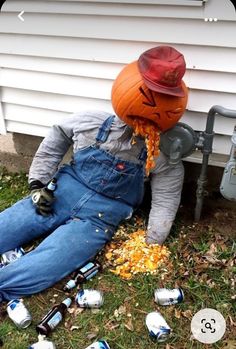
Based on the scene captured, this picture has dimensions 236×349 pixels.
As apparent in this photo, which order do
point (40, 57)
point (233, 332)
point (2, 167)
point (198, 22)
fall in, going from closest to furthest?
point (233, 332) → point (198, 22) → point (40, 57) → point (2, 167)

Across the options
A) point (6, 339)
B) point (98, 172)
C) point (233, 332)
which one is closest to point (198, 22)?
point (98, 172)

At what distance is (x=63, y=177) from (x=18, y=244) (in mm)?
538

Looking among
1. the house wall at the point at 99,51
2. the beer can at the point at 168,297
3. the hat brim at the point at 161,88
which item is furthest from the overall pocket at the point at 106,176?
the beer can at the point at 168,297

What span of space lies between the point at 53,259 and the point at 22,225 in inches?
15.2

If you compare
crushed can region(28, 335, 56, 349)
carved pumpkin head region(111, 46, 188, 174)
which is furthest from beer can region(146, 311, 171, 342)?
carved pumpkin head region(111, 46, 188, 174)

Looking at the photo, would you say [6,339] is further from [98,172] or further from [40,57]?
[40,57]

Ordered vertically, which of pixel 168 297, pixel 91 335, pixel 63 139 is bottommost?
pixel 91 335

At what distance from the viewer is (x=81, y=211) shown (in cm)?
314

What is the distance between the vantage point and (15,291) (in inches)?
110

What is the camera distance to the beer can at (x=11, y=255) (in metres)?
3.07

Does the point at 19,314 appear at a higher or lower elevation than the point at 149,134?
lower

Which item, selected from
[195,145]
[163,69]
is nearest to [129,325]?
[195,145]

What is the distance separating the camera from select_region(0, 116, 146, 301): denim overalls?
2.94m

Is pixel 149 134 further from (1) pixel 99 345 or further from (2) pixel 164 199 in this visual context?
(1) pixel 99 345
